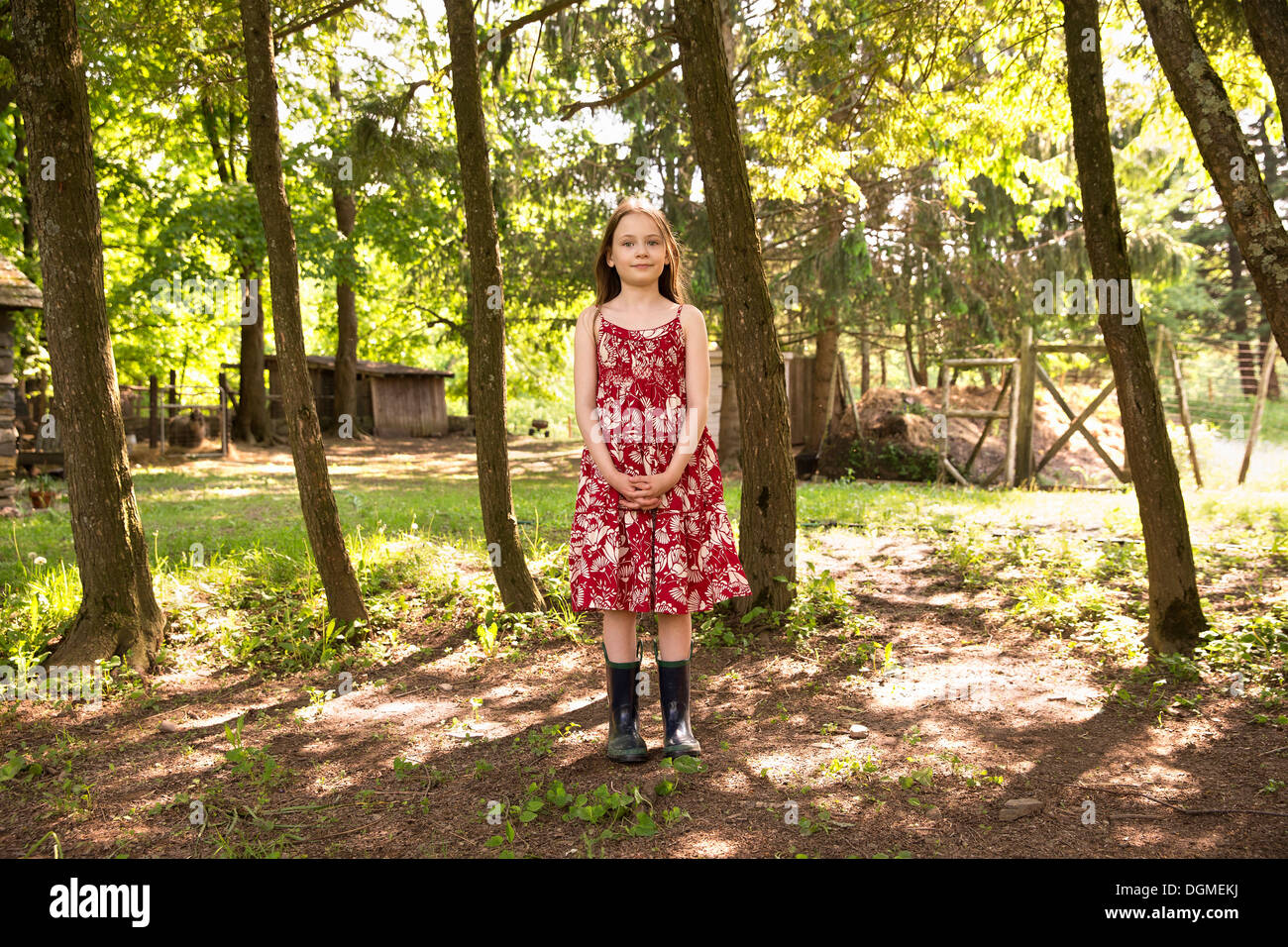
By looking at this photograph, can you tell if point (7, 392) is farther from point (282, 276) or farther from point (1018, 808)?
point (1018, 808)

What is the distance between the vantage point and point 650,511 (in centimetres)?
362

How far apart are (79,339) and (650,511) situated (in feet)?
10.3

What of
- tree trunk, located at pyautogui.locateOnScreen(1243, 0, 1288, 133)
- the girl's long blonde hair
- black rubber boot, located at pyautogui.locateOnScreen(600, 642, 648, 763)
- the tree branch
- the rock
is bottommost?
the rock

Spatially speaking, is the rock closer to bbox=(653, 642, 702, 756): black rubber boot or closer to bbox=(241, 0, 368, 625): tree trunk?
bbox=(653, 642, 702, 756): black rubber boot

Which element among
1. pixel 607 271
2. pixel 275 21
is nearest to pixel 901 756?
pixel 607 271

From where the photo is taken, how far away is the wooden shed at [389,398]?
26703mm

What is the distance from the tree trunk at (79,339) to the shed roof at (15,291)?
6.47 metres

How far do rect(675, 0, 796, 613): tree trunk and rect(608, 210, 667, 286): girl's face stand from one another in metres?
1.48

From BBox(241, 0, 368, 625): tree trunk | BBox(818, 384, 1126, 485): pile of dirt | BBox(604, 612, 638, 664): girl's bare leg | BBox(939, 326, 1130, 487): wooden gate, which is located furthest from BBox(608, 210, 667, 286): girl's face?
BBox(818, 384, 1126, 485): pile of dirt

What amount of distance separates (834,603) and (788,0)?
14.9 feet

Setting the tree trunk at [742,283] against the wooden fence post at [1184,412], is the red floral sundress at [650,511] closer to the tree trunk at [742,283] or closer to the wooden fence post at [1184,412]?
the tree trunk at [742,283]

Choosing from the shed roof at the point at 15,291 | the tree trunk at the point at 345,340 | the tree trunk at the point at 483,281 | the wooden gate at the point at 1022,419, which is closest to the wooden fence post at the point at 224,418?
the tree trunk at the point at 345,340

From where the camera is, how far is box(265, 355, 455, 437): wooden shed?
26.7 m
